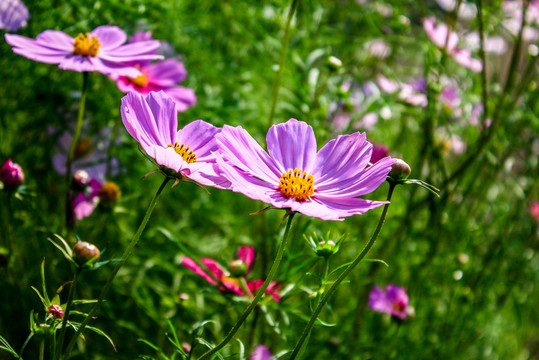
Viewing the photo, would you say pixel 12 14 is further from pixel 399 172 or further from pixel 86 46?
pixel 399 172

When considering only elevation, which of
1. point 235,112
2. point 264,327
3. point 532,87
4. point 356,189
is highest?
point 356,189

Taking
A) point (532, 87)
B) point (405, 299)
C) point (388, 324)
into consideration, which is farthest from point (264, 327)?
point (532, 87)

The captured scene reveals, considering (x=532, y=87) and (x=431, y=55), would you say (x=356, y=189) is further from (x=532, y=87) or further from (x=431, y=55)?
(x=532, y=87)

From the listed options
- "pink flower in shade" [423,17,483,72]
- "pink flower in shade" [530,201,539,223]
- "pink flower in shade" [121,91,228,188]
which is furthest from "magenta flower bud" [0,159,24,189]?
"pink flower in shade" [530,201,539,223]

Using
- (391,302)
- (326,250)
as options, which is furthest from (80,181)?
(391,302)

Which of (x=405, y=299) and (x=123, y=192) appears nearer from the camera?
(x=405, y=299)

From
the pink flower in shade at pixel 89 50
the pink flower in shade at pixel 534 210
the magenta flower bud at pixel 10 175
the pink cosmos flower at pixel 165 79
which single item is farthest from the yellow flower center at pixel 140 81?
the pink flower in shade at pixel 534 210
